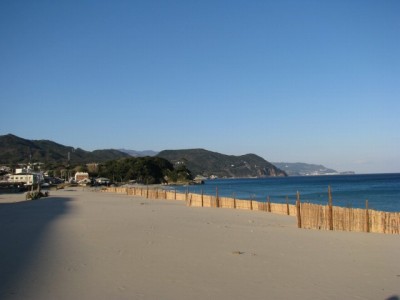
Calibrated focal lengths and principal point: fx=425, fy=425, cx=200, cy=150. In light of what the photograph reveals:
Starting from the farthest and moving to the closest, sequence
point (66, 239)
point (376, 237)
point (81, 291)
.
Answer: point (376, 237), point (66, 239), point (81, 291)

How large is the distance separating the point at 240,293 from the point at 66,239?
21.5 ft

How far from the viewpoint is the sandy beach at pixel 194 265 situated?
21.5ft

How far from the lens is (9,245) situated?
10.6m

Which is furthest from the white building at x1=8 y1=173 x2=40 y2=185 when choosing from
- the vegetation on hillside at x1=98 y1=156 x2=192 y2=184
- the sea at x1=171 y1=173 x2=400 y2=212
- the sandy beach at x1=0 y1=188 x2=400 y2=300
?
the sandy beach at x1=0 y1=188 x2=400 y2=300

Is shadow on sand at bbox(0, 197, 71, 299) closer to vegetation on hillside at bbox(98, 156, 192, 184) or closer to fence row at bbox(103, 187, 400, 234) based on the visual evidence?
fence row at bbox(103, 187, 400, 234)

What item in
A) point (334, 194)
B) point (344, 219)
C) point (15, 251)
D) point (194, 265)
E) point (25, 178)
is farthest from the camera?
point (25, 178)

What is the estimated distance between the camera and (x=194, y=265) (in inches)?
332

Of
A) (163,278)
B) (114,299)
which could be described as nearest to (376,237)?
(163,278)

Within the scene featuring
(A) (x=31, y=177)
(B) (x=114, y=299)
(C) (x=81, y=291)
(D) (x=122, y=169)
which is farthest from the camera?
(D) (x=122, y=169)

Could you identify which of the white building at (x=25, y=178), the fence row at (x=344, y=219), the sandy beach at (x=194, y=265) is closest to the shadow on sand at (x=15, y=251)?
the sandy beach at (x=194, y=265)

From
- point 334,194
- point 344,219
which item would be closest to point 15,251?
point 344,219

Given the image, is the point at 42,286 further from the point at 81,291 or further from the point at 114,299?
the point at 114,299

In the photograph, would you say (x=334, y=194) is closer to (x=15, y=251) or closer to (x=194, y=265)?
(x=194, y=265)

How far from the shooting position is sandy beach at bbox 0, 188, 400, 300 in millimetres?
6539
